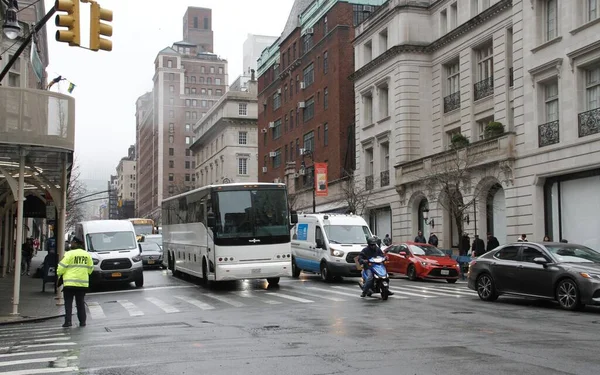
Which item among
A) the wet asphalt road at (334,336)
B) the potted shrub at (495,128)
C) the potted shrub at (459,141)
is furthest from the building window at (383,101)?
the wet asphalt road at (334,336)

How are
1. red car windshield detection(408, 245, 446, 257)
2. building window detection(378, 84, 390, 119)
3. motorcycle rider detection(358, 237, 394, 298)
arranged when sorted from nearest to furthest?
motorcycle rider detection(358, 237, 394, 298) < red car windshield detection(408, 245, 446, 257) < building window detection(378, 84, 390, 119)

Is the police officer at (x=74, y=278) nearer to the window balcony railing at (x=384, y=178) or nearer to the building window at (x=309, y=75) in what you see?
the window balcony railing at (x=384, y=178)

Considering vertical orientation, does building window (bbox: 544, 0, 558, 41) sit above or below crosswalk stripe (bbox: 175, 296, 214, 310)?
above

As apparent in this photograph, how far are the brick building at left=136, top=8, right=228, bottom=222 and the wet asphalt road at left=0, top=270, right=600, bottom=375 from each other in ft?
441

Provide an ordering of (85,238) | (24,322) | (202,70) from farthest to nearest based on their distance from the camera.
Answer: (202,70) → (85,238) → (24,322)

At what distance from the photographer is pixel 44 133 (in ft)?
→ 55.7

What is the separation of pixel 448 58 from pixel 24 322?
31.1 m

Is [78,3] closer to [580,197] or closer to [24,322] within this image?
[24,322]

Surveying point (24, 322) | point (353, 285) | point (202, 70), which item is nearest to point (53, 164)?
point (24, 322)

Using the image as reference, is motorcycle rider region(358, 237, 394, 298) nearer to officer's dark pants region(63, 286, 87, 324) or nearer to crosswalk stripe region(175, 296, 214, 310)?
crosswalk stripe region(175, 296, 214, 310)

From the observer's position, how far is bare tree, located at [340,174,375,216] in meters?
46.3

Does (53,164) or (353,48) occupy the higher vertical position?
(353,48)

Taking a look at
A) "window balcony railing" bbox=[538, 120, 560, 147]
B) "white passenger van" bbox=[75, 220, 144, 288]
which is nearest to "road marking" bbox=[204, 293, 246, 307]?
"white passenger van" bbox=[75, 220, 144, 288]

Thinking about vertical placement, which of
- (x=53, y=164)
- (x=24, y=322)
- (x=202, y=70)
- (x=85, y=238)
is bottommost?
(x=24, y=322)
